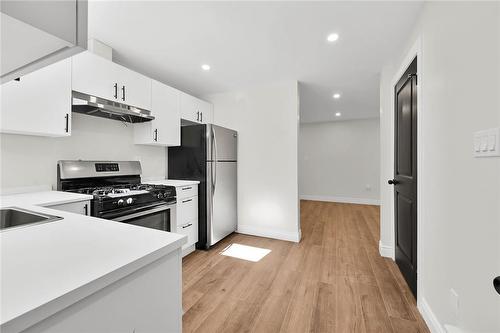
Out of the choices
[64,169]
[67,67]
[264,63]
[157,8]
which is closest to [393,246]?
[264,63]

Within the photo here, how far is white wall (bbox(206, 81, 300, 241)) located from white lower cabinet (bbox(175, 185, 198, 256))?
910mm

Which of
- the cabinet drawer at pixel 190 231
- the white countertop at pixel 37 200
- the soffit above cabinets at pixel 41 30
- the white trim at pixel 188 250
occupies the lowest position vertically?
the white trim at pixel 188 250

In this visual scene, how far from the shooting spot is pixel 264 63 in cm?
275

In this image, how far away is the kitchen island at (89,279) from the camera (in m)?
0.46

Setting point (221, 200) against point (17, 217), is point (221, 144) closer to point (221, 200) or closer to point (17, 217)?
point (221, 200)

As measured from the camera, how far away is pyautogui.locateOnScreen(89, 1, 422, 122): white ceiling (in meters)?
1.79

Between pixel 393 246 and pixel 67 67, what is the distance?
3751 mm

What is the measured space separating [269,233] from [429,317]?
211cm

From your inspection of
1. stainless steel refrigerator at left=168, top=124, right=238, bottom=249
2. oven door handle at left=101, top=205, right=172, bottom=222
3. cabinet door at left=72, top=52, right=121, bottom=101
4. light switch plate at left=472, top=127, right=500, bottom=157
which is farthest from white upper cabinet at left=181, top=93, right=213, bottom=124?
light switch plate at left=472, top=127, right=500, bottom=157

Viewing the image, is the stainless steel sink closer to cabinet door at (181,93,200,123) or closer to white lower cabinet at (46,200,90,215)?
white lower cabinet at (46,200,90,215)

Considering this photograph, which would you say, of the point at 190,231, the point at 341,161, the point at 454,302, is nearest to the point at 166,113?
the point at 190,231

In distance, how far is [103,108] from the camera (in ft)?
6.84

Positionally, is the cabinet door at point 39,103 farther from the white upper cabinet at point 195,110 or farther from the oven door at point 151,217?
the white upper cabinet at point 195,110

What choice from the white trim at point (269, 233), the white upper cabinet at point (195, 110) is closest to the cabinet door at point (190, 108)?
the white upper cabinet at point (195, 110)
